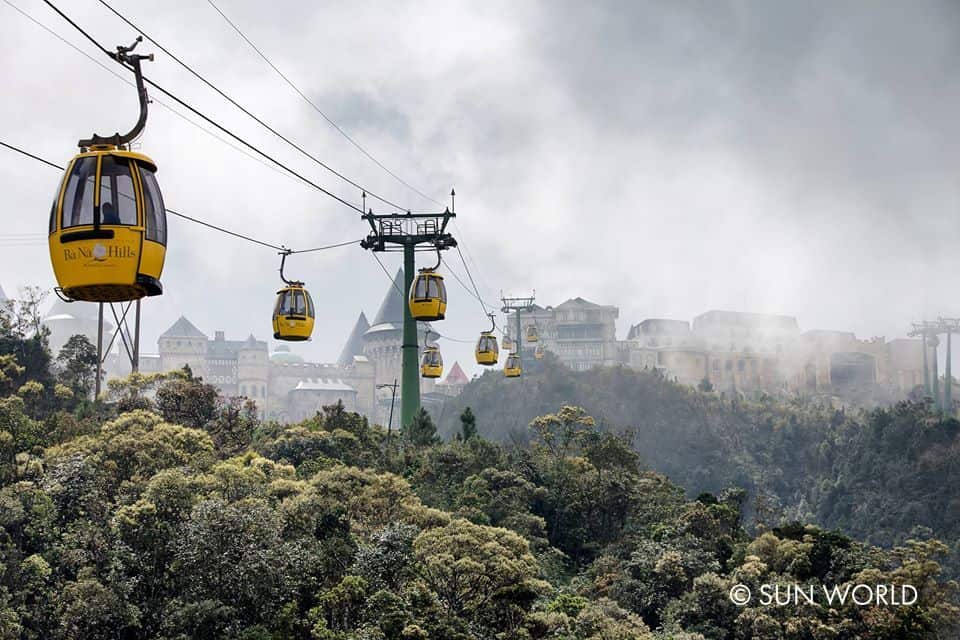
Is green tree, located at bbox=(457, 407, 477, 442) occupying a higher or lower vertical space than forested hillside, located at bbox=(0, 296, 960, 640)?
higher

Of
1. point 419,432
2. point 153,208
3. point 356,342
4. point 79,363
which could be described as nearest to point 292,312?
point 153,208

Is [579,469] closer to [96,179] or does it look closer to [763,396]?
[96,179]

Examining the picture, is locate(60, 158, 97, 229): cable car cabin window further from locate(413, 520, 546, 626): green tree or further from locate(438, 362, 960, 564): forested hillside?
locate(438, 362, 960, 564): forested hillside

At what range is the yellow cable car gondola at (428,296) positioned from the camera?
2861cm

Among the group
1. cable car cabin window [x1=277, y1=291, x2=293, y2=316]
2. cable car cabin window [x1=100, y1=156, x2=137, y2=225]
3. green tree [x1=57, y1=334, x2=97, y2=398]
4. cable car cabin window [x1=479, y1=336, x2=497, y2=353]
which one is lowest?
green tree [x1=57, y1=334, x2=97, y2=398]

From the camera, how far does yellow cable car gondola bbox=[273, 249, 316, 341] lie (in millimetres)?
24969

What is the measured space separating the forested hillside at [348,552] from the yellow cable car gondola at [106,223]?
50.5 ft

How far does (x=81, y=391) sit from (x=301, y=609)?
88.4 feet

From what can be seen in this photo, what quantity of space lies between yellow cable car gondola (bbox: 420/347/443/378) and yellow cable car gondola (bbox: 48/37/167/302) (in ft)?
103

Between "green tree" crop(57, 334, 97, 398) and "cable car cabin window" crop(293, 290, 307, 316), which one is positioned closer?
"cable car cabin window" crop(293, 290, 307, 316)

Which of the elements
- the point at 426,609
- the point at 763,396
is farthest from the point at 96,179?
the point at 763,396

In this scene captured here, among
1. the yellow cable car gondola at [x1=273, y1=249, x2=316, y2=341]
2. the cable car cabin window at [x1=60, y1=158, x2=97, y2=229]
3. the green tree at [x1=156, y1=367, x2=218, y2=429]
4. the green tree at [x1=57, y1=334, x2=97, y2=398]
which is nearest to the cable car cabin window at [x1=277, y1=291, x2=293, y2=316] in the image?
the yellow cable car gondola at [x1=273, y1=249, x2=316, y2=341]

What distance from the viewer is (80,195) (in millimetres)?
11578

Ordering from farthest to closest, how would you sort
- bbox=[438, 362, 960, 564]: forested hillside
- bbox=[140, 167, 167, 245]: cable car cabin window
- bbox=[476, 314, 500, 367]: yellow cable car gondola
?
1. bbox=[438, 362, 960, 564]: forested hillside
2. bbox=[476, 314, 500, 367]: yellow cable car gondola
3. bbox=[140, 167, 167, 245]: cable car cabin window
